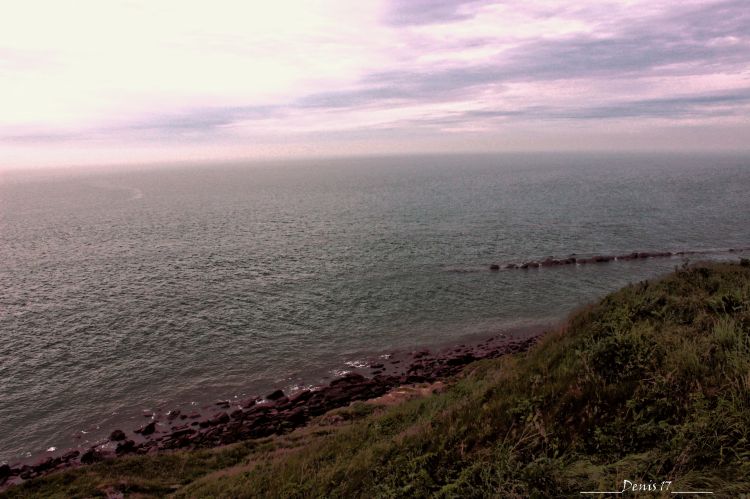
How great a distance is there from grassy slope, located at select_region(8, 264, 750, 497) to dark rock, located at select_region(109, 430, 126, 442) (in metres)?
16.1

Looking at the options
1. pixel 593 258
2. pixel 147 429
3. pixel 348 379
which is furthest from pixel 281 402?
pixel 593 258

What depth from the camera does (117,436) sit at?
30.2 metres

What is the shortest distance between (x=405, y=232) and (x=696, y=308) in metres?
77.0

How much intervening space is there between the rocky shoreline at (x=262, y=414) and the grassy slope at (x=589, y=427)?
12146mm

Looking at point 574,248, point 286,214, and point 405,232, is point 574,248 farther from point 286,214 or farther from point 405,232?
point 286,214

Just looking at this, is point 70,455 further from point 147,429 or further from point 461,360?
point 461,360

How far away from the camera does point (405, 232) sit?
9169cm

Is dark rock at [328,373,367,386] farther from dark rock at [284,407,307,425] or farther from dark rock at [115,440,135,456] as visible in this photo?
dark rock at [115,440,135,456]

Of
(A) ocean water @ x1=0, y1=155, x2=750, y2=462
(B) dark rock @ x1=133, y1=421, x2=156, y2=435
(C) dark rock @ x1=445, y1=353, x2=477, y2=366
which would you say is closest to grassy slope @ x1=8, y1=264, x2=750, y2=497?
(B) dark rock @ x1=133, y1=421, x2=156, y2=435

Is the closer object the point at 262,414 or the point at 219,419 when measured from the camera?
the point at 219,419

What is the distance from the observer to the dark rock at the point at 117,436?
30159 mm

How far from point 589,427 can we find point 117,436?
1355 inches

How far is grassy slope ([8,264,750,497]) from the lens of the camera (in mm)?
7613

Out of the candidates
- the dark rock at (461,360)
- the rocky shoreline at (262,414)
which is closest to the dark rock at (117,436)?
the rocky shoreline at (262,414)
